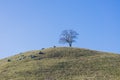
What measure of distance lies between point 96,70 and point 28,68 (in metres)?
15.3

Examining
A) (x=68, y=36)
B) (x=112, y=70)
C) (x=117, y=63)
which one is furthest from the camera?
(x=68, y=36)

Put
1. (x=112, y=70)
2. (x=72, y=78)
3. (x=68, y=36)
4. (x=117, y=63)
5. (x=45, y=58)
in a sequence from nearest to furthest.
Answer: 1. (x=72, y=78)
2. (x=112, y=70)
3. (x=117, y=63)
4. (x=45, y=58)
5. (x=68, y=36)

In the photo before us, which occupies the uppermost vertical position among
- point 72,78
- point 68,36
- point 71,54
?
point 68,36

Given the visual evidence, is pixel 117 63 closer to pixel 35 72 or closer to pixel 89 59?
pixel 89 59

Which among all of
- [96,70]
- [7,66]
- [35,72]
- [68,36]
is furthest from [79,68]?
[68,36]

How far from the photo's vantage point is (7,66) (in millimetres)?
86000

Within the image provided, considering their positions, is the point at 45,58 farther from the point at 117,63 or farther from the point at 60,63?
the point at 117,63

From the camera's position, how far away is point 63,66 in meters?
80.9

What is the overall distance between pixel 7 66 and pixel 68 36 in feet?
129

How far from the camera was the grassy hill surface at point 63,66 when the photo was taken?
7294 centimetres

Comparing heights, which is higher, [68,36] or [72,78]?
[68,36]

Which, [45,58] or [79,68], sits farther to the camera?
[45,58]

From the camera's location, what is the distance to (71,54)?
308 feet

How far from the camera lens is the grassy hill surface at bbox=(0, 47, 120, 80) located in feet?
239
